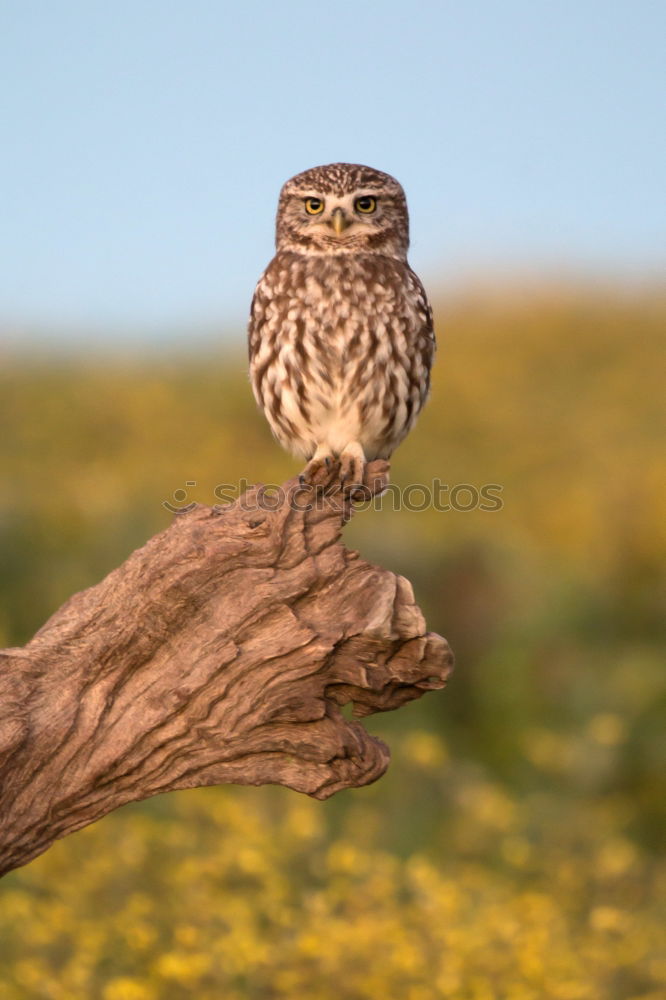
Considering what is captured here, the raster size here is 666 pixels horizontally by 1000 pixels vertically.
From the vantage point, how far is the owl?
5.52 m

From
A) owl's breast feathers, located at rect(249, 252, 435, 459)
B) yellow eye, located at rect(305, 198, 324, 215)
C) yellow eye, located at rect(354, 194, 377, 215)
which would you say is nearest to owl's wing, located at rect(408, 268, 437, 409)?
owl's breast feathers, located at rect(249, 252, 435, 459)

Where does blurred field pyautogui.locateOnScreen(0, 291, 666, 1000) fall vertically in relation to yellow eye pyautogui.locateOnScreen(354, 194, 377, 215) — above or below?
below

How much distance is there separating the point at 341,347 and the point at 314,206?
793 mm

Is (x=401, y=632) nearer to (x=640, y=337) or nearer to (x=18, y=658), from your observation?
(x=18, y=658)

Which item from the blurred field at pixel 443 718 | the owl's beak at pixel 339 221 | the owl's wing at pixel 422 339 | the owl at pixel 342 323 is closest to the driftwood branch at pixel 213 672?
the owl at pixel 342 323

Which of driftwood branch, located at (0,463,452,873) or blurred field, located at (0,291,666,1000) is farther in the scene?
blurred field, located at (0,291,666,1000)

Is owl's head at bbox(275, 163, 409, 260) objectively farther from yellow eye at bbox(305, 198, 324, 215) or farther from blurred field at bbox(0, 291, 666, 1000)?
blurred field at bbox(0, 291, 666, 1000)

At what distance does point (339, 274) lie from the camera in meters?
5.61

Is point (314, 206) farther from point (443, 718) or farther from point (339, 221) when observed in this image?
point (443, 718)

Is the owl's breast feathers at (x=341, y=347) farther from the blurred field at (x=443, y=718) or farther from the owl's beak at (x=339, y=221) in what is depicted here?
the blurred field at (x=443, y=718)

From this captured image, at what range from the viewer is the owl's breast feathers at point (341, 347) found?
5.51 meters

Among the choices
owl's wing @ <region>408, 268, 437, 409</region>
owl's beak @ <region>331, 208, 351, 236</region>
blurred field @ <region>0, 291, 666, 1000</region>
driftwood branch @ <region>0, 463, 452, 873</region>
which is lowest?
blurred field @ <region>0, 291, 666, 1000</region>

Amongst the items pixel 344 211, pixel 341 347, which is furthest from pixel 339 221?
pixel 341 347

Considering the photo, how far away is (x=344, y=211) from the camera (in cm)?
562
